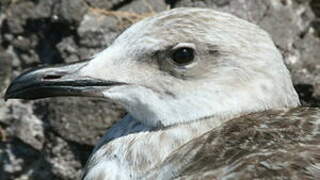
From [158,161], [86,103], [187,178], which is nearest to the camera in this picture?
[187,178]

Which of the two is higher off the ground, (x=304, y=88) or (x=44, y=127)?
(x=304, y=88)

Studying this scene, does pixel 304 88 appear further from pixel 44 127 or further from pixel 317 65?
pixel 44 127

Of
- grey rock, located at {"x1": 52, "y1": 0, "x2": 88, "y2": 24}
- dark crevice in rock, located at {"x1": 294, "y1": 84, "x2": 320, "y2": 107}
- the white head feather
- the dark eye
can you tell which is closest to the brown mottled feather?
the white head feather

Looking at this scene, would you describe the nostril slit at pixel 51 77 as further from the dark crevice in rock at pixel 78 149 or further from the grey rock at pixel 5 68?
the grey rock at pixel 5 68

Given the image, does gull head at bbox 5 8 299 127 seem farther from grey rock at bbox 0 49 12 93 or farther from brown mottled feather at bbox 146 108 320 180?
grey rock at bbox 0 49 12 93

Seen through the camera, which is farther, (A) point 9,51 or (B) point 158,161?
(A) point 9,51

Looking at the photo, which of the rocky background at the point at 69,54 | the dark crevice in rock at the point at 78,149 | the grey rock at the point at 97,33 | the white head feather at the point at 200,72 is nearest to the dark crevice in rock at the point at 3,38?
the rocky background at the point at 69,54

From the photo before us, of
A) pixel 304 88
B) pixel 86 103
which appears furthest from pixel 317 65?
pixel 86 103
